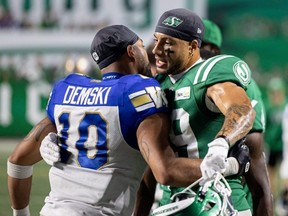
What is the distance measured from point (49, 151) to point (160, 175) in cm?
62

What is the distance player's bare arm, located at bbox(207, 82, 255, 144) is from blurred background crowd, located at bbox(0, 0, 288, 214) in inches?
447

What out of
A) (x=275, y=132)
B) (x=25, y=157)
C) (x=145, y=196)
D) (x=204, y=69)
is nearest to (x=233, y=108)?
(x=204, y=69)

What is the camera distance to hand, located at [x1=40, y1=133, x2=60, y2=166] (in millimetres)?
3754

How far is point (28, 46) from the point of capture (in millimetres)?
15680

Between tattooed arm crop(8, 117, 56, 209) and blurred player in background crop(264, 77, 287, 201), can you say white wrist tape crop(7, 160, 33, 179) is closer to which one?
tattooed arm crop(8, 117, 56, 209)

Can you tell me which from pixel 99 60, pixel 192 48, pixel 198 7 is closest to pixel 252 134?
pixel 192 48

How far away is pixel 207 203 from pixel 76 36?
12524mm

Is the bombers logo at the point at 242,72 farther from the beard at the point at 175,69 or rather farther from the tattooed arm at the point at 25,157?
the tattooed arm at the point at 25,157

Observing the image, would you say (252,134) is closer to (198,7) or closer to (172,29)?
(172,29)

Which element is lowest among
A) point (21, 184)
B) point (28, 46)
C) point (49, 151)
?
point (28, 46)

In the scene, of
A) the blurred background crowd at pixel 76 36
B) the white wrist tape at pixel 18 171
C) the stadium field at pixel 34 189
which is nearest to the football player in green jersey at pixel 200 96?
the white wrist tape at pixel 18 171

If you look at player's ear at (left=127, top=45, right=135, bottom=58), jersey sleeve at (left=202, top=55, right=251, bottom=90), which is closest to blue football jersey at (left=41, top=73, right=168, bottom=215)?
player's ear at (left=127, top=45, right=135, bottom=58)

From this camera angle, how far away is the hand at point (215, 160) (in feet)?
10.6

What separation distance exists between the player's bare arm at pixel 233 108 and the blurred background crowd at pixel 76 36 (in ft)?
37.3
